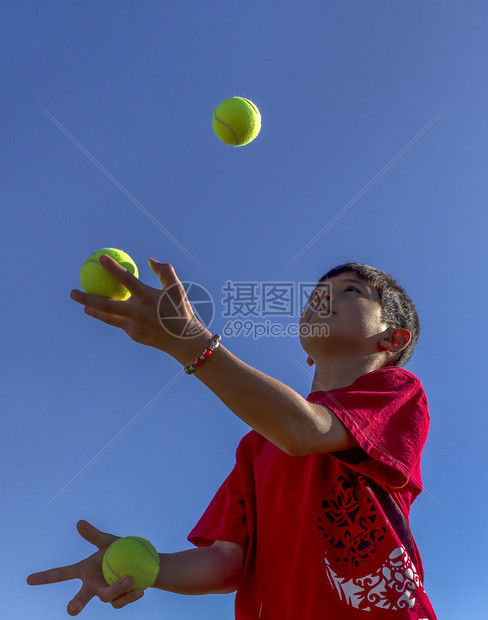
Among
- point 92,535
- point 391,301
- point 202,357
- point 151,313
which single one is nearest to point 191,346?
point 202,357

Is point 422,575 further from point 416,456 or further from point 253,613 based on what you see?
point 253,613

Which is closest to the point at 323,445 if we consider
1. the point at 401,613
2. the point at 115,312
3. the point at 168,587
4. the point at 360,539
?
the point at 360,539

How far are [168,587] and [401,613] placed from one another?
1054 mm

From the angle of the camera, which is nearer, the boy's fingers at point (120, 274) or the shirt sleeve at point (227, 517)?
the boy's fingers at point (120, 274)

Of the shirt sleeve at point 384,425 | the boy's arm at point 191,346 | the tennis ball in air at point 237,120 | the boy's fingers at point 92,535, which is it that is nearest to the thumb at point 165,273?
the boy's arm at point 191,346

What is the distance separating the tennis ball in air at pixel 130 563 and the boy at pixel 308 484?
83 millimetres

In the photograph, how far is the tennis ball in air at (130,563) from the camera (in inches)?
95.3

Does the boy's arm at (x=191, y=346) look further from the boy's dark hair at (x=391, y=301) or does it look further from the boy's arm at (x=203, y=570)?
the boy's dark hair at (x=391, y=301)

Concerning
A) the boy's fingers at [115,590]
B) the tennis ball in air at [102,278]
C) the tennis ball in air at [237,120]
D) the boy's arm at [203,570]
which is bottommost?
the boy's fingers at [115,590]

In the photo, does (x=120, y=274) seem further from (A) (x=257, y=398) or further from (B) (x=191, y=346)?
(A) (x=257, y=398)

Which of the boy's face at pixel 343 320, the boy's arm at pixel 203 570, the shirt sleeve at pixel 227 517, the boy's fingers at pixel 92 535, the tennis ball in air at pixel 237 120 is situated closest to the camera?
the boy's fingers at pixel 92 535

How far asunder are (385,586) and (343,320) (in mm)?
1348

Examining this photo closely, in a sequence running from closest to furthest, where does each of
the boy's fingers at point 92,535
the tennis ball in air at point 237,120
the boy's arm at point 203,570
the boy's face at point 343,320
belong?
the boy's fingers at point 92,535, the boy's arm at point 203,570, the boy's face at point 343,320, the tennis ball in air at point 237,120

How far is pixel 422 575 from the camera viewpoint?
8.41 ft
